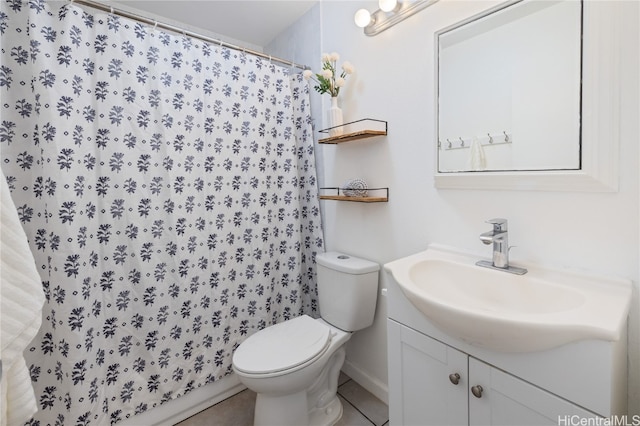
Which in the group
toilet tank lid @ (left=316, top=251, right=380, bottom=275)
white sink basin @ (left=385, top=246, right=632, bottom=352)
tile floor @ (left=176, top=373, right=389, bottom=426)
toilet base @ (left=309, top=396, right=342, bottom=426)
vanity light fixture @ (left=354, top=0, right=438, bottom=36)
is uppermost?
vanity light fixture @ (left=354, top=0, right=438, bottom=36)

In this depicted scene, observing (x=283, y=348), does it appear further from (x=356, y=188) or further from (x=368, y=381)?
(x=356, y=188)

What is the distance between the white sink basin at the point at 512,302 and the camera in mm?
652

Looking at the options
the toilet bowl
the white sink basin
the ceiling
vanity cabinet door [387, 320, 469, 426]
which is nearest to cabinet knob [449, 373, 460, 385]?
vanity cabinet door [387, 320, 469, 426]

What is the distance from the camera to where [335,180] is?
71.5 inches

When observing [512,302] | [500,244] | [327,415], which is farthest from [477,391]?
[327,415]

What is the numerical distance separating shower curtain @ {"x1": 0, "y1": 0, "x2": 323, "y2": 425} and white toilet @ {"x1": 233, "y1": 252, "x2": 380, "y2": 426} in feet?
1.08

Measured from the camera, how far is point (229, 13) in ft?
6.22

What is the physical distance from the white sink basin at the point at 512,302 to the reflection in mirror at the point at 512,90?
1.21 feet

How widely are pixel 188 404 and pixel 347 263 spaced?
3.71ft

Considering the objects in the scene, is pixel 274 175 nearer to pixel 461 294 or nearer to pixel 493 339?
pixel 461 294

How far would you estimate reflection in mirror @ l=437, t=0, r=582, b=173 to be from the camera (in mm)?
928

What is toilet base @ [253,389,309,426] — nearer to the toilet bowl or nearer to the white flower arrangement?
the toilet bowl

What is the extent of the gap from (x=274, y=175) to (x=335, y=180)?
374 mm

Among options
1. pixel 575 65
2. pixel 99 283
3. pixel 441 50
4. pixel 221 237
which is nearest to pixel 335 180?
pixel 221 237
